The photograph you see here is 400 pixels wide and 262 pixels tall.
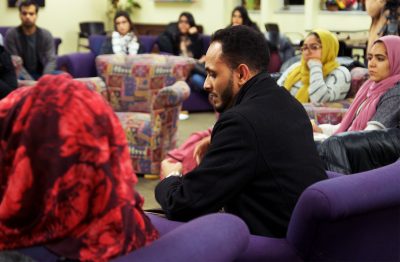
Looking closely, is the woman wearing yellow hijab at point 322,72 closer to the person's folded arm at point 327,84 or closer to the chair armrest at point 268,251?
the person's folded arm at point 327,84

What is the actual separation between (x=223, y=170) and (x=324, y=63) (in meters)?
3.03

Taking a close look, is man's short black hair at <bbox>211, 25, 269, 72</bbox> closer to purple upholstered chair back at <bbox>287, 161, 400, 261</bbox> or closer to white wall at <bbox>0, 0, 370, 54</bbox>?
purple upholstered chair back at <bbox>287, 161, 400, 261</bbox>

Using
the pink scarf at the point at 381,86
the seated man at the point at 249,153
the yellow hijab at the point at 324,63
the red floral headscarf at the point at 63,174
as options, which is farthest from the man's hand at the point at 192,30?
the red floral headscarf at the point at 63,174

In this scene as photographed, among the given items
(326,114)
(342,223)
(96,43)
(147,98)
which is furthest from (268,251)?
(96,43)

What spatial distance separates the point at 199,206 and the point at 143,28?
9.90 metres

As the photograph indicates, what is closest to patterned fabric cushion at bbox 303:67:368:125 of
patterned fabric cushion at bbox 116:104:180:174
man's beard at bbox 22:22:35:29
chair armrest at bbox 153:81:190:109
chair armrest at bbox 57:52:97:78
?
chair armrest at bbox 153:81:190:109

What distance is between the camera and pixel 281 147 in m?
2.18

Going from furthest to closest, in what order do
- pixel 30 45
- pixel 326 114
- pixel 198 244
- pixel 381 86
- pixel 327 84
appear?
pixel 30 45 → pixel 327 84 → pixel 326 114 → pixel 381 86 → pixel 198 244

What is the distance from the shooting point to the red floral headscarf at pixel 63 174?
4.73ft

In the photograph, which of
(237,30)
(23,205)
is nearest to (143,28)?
(237,30)

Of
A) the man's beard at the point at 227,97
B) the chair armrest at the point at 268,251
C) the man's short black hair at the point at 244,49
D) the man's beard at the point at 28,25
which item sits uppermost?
the man's short black hair at the point at 244,49

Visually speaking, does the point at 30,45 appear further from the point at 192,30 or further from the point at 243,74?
the point at 243,74

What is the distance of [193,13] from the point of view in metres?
11.2

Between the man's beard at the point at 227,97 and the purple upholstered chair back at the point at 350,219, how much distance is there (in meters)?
0.50
